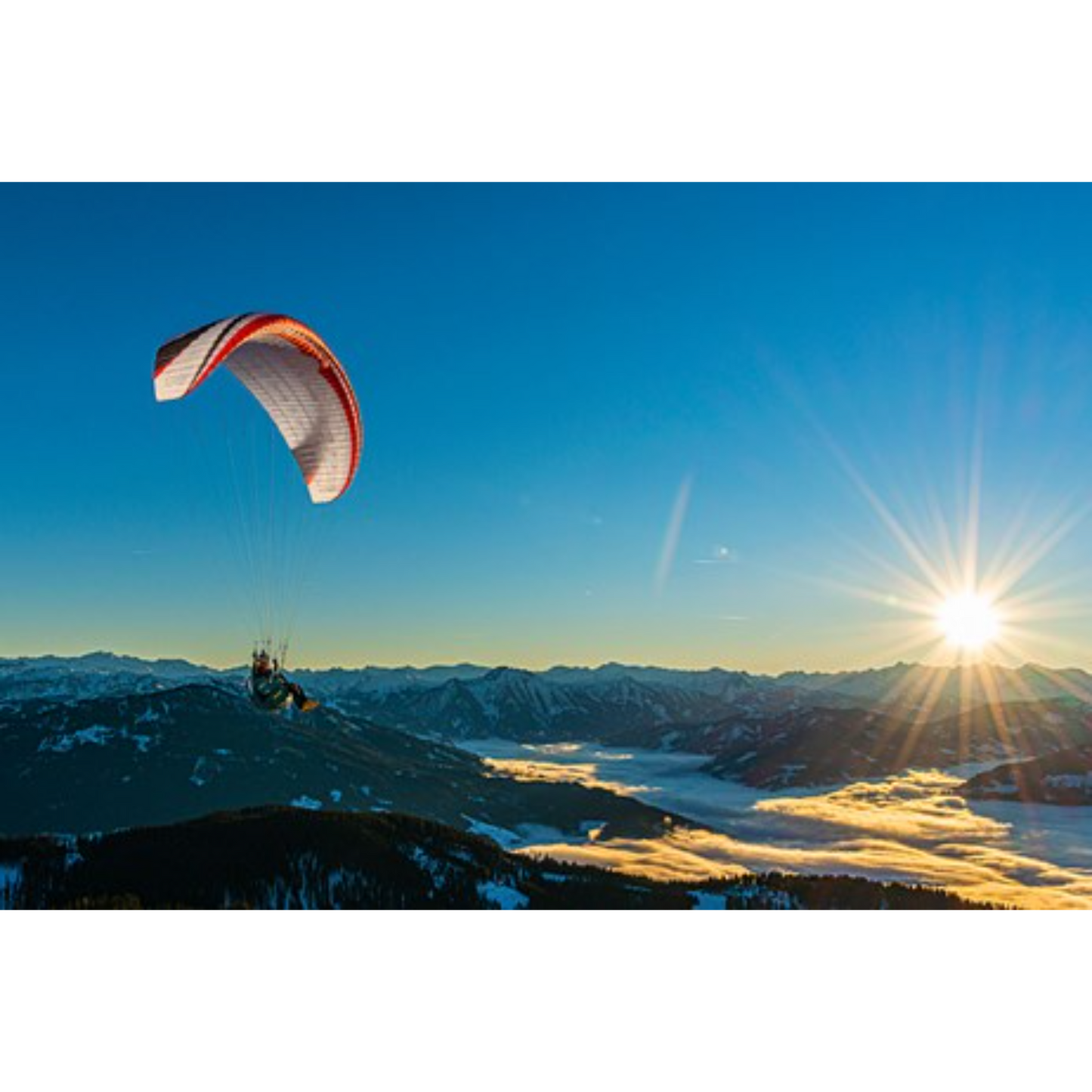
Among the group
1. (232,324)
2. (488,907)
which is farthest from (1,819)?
(232,324)

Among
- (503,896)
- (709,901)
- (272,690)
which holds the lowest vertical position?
(709,901)

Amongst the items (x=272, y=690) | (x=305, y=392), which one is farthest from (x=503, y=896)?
(x=305, y=392)

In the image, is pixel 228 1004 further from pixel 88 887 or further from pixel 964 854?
pixel 964 854

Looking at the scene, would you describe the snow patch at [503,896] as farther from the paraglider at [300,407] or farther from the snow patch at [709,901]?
the paraglider at [300,407]

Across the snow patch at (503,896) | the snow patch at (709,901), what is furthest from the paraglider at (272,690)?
the snow patch at (709,901)

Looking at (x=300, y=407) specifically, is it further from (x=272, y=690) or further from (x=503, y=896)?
(x=503, y=896)
